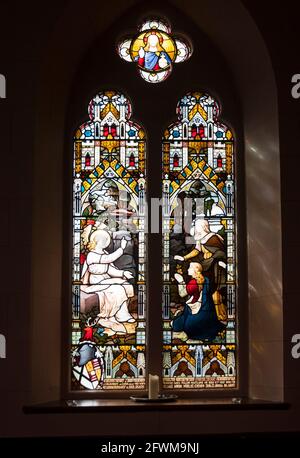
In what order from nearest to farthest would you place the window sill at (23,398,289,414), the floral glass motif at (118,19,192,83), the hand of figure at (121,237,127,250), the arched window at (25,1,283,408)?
the window sill at (23,398,289,414) → the arched window at (25,1,283,408) → the hand of figure at (121,237,127,250) → the floral glass motif at (118,19,192,83)

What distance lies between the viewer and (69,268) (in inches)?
201

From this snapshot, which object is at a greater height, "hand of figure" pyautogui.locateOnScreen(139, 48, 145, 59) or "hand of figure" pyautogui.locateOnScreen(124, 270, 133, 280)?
"hand of figure" pyautogui.locateOnScreen(139, 48, 145, 59)

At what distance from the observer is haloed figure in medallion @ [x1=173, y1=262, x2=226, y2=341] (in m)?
5.09

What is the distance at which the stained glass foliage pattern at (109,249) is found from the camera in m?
5.05

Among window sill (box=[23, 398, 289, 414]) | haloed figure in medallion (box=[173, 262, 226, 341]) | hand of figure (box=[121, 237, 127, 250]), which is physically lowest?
window sill (box=[23, 398, 289, 414])

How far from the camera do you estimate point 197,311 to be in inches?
202

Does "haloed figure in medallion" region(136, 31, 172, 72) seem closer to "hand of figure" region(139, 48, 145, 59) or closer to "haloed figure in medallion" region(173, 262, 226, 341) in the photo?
"hand of figure" region(139, 48, 145, 59)

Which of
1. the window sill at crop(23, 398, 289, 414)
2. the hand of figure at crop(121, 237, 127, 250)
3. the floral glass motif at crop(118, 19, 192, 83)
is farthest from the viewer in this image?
the floral glass motif at crop(118, 19, 192, 83)

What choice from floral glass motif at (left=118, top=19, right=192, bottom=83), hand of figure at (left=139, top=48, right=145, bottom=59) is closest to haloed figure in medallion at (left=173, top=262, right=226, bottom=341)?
floral glass motif at (left=118, top=19, right=192, bottom=83)

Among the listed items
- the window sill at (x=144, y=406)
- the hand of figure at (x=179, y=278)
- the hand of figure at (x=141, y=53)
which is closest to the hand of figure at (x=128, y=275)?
the hand of figure at (x=179, y=278)

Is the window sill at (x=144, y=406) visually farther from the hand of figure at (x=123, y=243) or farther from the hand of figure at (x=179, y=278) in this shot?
the hand of figure at (x=123, y=243)

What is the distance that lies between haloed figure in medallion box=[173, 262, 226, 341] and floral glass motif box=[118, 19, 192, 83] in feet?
4.18

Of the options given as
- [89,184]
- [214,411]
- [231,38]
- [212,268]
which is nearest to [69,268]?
[89,184]

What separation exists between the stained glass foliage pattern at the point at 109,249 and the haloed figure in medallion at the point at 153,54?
276 mm
